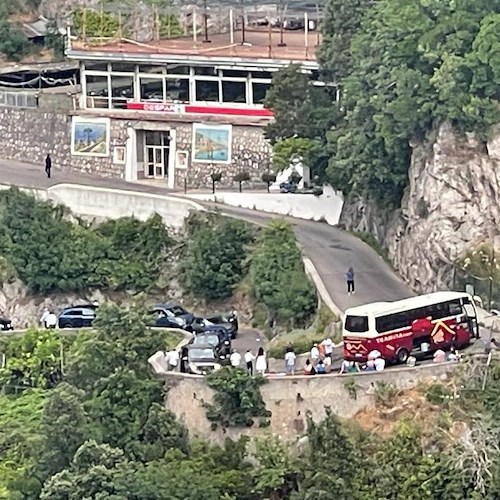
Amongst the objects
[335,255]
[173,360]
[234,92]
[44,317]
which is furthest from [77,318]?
[234,92]

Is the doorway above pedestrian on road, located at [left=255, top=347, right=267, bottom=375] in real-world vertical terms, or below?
below

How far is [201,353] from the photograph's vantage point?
65.9 metres

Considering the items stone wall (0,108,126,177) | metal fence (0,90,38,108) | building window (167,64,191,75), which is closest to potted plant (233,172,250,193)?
building window (167,64,191,75)

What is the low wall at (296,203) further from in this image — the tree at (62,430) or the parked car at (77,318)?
the tree at (62,430)

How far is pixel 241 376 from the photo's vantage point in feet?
204

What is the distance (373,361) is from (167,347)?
7.93 meters

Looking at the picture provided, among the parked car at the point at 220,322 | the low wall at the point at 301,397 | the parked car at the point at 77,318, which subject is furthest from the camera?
the parked car at the point at 77,318

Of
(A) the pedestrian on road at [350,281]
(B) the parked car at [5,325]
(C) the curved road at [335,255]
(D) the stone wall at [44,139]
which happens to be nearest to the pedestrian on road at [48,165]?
(D) the stone wall at [44,139]

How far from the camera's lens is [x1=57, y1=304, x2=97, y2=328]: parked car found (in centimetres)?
7456

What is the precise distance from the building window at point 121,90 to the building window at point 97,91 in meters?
0.31

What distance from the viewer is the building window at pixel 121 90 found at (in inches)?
3484

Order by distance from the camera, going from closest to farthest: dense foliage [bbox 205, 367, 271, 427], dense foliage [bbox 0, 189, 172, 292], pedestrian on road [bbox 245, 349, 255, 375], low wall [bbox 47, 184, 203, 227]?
dense foliage [bbox 205, 367, 271, 427] < pedestrian on road [bbox 245, 349, 255, 375] < dense foliage [bbox 0, 189, 172, 292] < low wall [bbox 47, 184, 203, 227]

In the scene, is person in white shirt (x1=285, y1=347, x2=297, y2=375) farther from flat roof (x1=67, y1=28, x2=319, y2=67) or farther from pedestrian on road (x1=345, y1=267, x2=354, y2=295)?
flat roof (x1=67, y1=28, x2=319, y2=67)

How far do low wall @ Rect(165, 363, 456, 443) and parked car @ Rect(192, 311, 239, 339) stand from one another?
9.49 m
